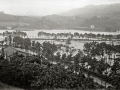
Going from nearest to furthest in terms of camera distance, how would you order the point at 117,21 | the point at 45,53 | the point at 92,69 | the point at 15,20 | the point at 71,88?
the point at 71,88 → the point at 92,69 → the point at 45,53 → the point at 117,21 → the point at 15,20

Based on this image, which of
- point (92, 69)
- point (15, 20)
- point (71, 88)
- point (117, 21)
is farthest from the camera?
point (15, 20)

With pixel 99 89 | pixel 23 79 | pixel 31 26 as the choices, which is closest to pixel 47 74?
pixel 23 79

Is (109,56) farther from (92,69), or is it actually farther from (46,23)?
(46,23)

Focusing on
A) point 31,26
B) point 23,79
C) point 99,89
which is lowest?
point 99,89

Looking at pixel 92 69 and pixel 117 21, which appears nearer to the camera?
pixel 92 69

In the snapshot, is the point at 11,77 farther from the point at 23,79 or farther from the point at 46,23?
the point at 46,23

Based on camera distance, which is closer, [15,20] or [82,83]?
[82,83]

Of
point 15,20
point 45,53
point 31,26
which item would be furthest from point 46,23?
point 45,53

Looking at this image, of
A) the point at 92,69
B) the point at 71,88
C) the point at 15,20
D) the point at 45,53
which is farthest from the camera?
the point at 15,20

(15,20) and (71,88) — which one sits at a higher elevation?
(15,20)
